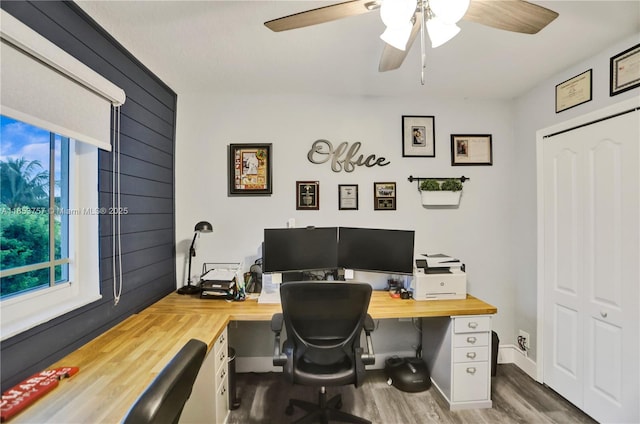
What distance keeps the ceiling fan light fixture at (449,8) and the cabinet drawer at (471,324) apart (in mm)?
1786

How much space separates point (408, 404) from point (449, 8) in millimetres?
2368

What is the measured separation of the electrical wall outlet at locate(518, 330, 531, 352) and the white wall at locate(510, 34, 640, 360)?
0.04m

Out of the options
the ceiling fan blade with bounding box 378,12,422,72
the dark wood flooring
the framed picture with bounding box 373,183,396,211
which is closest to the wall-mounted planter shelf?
the framed picture with bounding box 373,183,396,211

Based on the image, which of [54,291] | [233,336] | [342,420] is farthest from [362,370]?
[54,291]

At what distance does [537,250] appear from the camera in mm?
2287

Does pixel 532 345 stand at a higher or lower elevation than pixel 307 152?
lower

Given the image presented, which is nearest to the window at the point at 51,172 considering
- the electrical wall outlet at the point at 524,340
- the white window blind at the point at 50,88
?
the white window blind at the point at 50,88

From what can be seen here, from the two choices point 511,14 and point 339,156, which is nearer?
point 511,14

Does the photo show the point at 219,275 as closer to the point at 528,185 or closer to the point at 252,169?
the point at 252,169

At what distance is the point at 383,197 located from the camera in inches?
99.1

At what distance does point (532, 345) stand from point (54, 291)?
11.0 ft

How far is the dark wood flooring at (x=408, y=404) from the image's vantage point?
1.88 metres

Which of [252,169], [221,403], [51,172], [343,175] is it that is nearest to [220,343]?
[221,403]

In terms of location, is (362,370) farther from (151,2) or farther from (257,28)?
(151,2)
